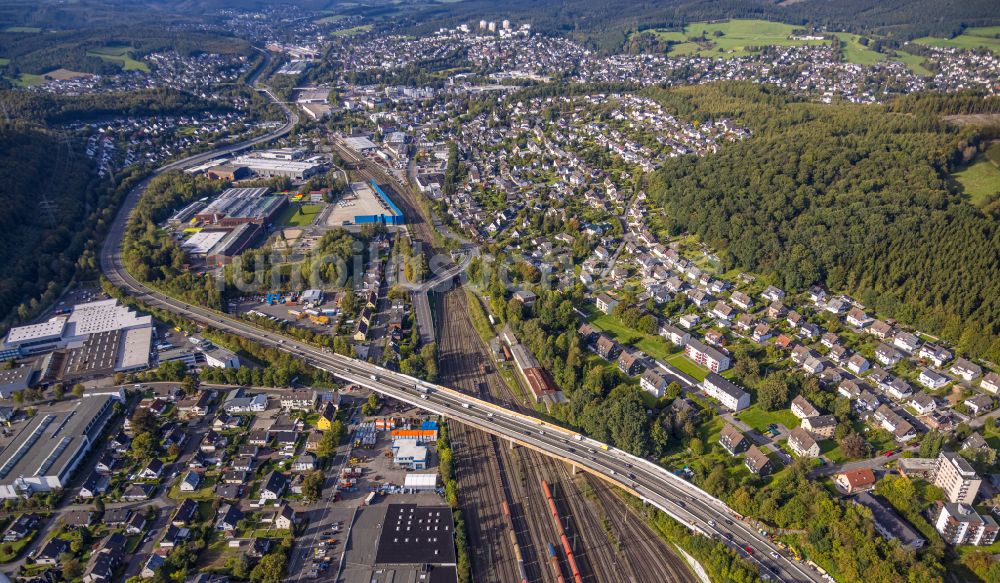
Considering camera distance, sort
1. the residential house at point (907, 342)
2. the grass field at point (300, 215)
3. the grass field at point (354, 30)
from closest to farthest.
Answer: the residential house at point (907, 342) → the grass field at point (300, 215) → the grass field at point (354, 30)

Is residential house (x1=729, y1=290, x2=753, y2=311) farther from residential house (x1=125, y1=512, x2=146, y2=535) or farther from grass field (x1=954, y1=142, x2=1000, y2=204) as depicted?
residential house (x1=125, y1=512, x2=146, y2=535)

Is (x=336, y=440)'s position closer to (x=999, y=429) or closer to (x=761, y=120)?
(x=999, y=429)

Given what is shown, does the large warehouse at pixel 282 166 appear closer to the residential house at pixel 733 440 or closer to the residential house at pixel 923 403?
the residential house at pixel 733 440

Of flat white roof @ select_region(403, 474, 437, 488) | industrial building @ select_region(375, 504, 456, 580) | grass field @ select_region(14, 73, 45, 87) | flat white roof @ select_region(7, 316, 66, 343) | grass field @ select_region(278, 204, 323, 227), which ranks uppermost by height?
grass field @ select_region(14, 73, 45, 87)

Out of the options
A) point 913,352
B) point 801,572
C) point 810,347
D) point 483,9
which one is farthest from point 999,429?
point 483,9

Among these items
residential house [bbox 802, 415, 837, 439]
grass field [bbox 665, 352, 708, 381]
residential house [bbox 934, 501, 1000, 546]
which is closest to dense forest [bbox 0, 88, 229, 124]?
grass field [bbox 665, 352, 708, 381]

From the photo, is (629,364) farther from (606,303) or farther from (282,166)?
(282,166)

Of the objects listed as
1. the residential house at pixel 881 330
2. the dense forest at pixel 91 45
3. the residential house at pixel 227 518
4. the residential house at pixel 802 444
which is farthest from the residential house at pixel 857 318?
the dense forest at pixel 91 45
